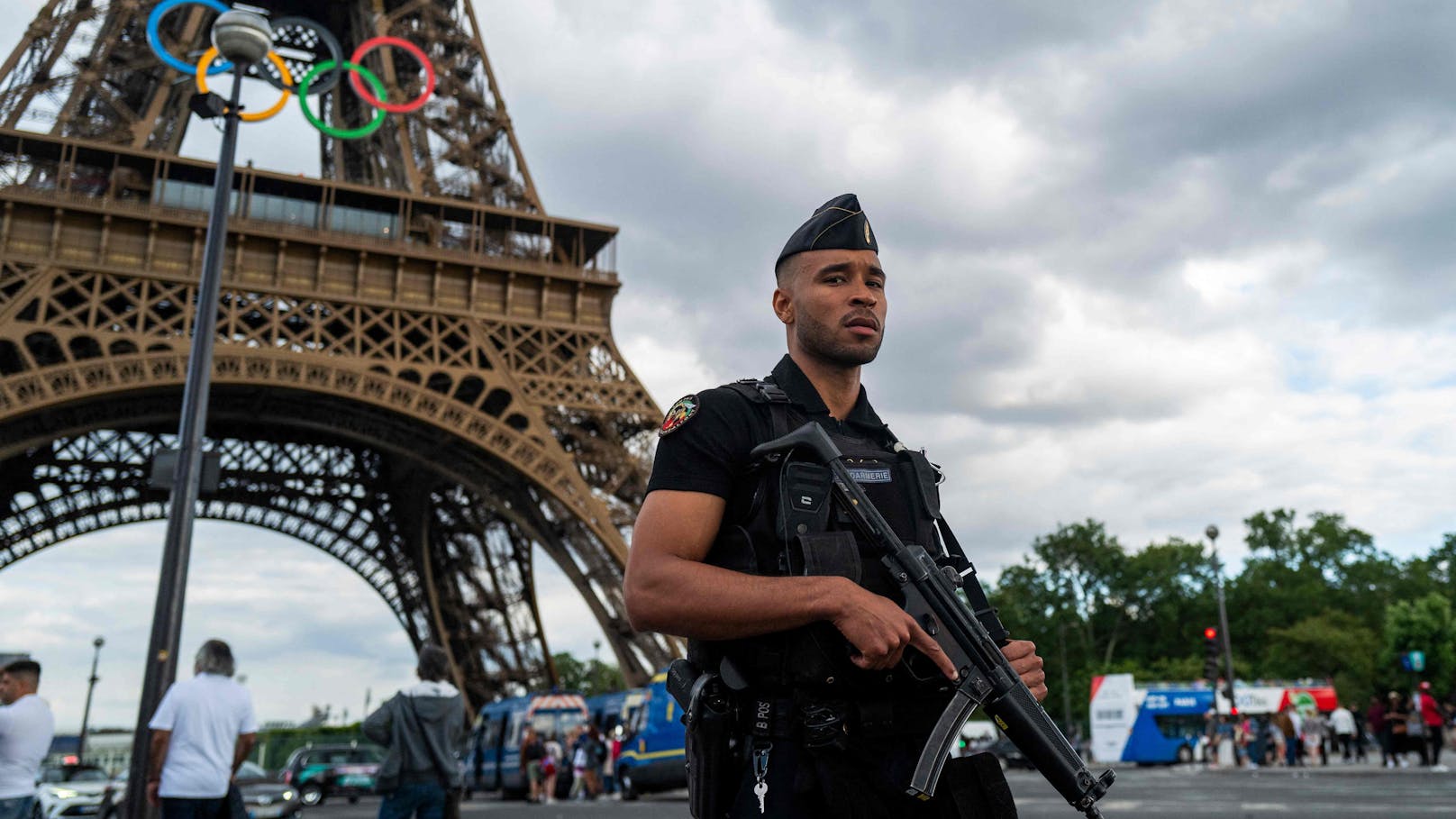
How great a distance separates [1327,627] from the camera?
54312mm

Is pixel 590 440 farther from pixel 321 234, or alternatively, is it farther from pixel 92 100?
pixel 92 100

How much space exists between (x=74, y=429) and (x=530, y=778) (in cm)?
1140

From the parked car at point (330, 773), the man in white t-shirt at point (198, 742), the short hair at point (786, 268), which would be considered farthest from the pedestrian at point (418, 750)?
the parked car at point (330, 773)

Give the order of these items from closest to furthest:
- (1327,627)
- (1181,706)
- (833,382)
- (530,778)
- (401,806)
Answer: (833,382) < (401,806) < (530,778) < (1181,706) < (1327,627)

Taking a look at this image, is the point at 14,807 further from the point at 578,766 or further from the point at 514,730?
the point at 514,730

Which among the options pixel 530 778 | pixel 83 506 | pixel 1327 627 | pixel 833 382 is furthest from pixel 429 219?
pixel 1327 627

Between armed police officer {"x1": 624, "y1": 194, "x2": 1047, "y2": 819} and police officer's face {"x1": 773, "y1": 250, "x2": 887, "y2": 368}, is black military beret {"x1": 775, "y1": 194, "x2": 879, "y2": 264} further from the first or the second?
armed police officer {"x1": 624, "y1": 194, "x2": 1047, "y2": 819}

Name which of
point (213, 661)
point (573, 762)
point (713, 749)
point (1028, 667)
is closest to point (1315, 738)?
point (573, 762)

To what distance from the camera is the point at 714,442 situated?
2242mm

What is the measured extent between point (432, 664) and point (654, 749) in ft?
47.5

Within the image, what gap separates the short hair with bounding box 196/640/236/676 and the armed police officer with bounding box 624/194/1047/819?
4769mm

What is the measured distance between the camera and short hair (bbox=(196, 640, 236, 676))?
6.18 meters

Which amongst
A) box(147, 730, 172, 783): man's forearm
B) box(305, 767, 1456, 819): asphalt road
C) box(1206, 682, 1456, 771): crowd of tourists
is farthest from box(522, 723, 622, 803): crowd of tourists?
box(147, 730, 172, 783): man's forearm

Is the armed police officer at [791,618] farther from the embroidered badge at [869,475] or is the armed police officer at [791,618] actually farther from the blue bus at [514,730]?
the blue bus at [514,730]
